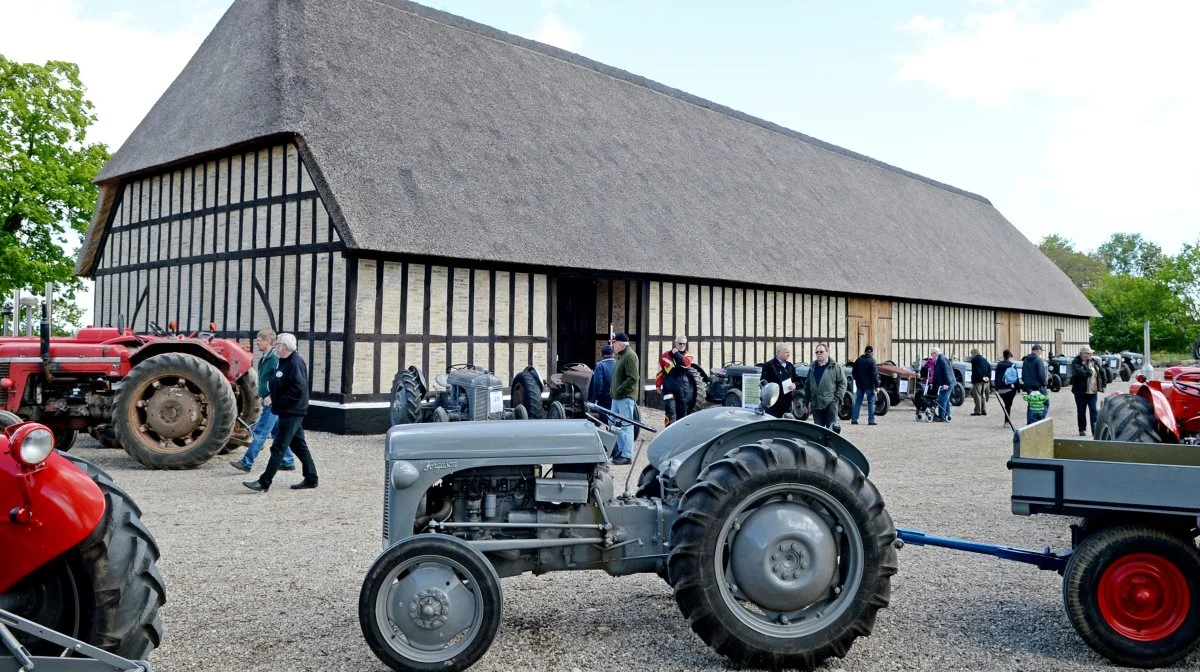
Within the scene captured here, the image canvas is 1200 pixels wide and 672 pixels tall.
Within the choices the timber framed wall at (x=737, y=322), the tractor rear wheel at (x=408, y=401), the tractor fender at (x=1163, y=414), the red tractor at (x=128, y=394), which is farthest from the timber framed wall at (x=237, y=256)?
the tractor fender at (x=1163, y=414)

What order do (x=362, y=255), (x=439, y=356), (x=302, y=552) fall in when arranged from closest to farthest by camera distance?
(x=302, y=552) → (x=362, y=255) → (x=439, y=356)

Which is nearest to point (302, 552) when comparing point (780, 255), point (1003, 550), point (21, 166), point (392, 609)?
point (392, 609)

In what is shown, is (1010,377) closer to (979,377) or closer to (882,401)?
(979,377)

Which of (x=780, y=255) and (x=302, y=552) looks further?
(x=780, y=255)

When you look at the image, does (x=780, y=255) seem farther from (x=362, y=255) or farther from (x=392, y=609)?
(x=392, y=609)

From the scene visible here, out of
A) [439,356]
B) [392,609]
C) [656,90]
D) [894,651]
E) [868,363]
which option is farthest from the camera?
[656,90]

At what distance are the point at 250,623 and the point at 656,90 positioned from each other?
22.8 m

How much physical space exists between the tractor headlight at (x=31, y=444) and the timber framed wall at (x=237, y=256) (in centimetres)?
1104

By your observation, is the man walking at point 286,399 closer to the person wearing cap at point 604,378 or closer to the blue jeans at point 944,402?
the person wearing cap at point 604,378

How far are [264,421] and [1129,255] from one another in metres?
103

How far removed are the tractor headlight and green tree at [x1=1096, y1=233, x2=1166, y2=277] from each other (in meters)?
103

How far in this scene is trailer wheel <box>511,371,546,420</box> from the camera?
12648 millimetres

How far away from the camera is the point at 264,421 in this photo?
9383 mm

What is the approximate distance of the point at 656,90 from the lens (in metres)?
25.4
